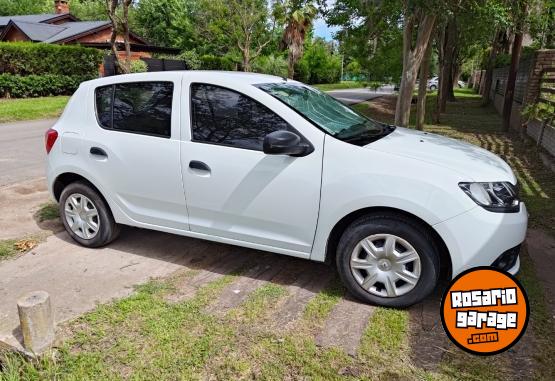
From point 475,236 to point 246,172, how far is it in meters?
1.66

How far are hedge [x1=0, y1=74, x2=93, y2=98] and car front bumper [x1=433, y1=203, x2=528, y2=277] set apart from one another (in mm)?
20167

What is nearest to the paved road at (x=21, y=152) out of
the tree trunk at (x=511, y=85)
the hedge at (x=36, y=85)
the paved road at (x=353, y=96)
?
the hedge at (x=36, y=85)

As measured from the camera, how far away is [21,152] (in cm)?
914

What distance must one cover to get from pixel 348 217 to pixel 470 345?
3.70ft

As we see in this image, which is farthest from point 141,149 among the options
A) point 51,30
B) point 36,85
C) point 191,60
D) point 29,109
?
point 51,30

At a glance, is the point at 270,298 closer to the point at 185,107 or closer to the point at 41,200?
the point at 185,107

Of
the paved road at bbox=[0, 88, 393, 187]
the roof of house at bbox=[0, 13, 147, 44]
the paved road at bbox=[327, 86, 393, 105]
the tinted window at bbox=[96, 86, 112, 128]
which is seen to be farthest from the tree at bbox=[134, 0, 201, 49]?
the tinted window at bbox=[96, 86, 112, 128]

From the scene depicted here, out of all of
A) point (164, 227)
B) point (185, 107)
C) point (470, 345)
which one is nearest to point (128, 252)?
point (164, 227)

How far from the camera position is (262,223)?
354cm

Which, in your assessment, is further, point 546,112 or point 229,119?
point 546,112

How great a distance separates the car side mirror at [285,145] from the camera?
325 centimetres

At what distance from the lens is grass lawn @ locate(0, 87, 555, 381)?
2.68 meters

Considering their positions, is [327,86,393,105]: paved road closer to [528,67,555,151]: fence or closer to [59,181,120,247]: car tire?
[528,67,555,151]: fence

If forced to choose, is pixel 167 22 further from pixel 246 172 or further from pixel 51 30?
Answer: pixel 246 172
